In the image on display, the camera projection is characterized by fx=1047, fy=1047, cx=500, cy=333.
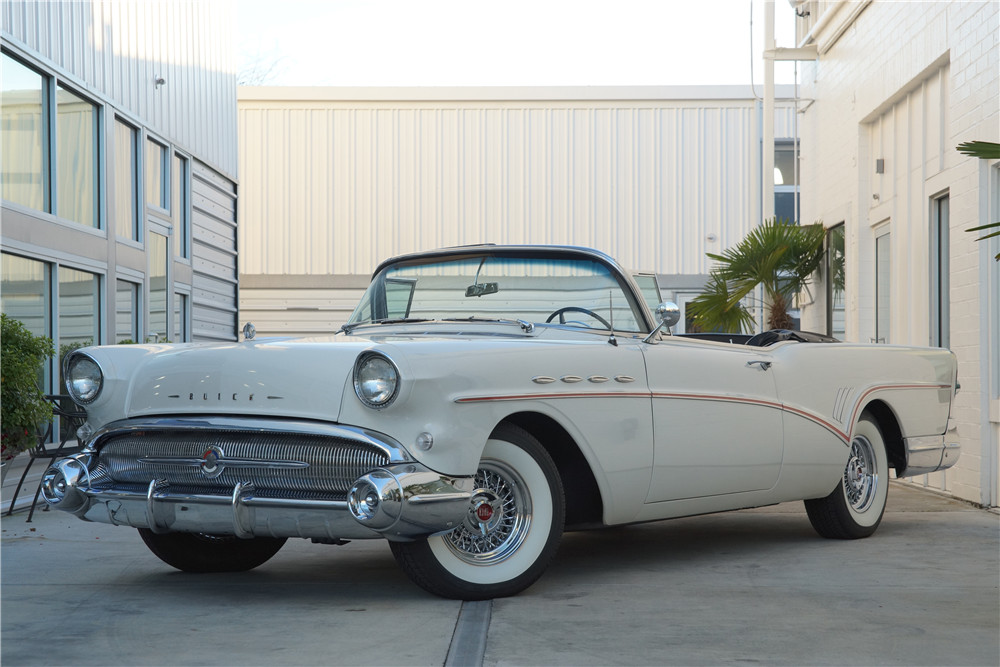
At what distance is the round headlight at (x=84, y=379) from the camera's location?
4054mm

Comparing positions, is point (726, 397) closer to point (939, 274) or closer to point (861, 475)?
point (861, 475)

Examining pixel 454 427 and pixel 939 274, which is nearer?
pixel 454 427

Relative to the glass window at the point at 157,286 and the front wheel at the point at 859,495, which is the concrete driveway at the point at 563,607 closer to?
the front wheel at the point at 859,495

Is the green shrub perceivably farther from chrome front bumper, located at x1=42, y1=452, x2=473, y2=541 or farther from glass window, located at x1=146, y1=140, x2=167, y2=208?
glass window, located at x1=146, y1=140, x2=167, y2=208

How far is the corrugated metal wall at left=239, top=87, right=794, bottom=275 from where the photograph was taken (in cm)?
1802

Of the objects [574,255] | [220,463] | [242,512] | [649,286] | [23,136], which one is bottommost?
[242,512]

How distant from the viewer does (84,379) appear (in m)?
4.10

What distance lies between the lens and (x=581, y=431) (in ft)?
13.5

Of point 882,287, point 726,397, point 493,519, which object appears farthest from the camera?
point 882,287

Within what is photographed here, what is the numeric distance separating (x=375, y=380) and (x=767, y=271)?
8.70 m

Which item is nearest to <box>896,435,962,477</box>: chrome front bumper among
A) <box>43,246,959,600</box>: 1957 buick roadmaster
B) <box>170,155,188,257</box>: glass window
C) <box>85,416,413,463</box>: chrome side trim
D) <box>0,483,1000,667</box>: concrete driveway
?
<box>0,483,1000,667</box>: concrete driveway

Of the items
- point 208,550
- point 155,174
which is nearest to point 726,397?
point 208,550

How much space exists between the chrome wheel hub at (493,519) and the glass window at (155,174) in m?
7.85

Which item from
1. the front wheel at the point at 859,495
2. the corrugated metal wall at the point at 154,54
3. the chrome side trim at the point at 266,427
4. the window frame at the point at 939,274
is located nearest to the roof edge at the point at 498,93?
the corrugated metal wall at the point at 154,54
